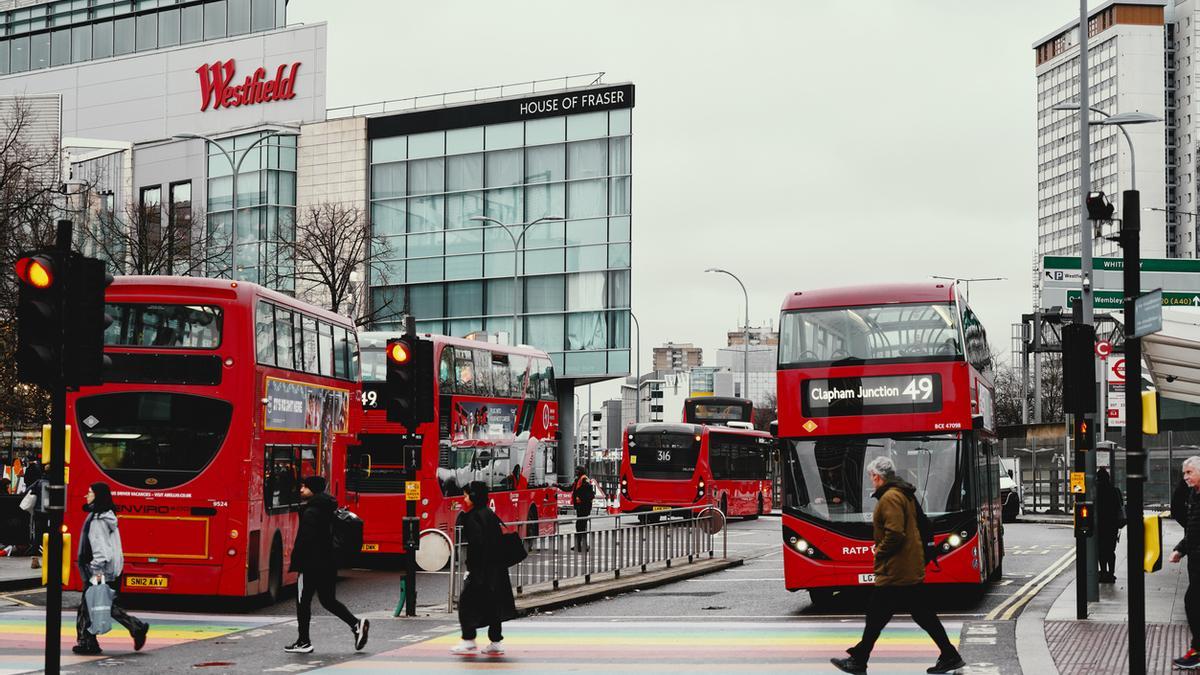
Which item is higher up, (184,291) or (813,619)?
(184,291)

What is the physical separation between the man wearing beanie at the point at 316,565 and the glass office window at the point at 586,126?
164 feet

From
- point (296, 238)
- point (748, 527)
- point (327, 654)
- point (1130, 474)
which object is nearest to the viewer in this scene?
point (1130, 474)

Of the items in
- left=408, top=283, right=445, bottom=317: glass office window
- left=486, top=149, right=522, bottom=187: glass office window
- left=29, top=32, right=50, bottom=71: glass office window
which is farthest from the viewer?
left=29, top=32, right=50, bottom=71: glass office window

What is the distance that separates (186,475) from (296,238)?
1777 inches

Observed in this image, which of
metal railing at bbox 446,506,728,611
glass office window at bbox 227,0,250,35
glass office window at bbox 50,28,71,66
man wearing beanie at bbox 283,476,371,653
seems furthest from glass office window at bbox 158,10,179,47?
man wearing beanie at bbox 283,476,371,653

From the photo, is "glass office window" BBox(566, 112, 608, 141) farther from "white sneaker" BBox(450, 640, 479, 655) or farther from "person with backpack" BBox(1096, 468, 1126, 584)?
"white sneaker" BBox(450, 640, 479, 655)

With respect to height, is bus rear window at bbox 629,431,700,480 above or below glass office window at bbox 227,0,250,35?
below

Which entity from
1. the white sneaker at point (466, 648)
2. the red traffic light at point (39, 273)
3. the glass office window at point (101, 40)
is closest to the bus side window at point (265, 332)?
the white sneaker at point (466, 648)

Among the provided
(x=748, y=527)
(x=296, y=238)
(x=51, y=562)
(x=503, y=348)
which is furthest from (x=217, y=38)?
(x=51, y=562)

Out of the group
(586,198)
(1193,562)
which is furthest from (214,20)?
(1193,562)

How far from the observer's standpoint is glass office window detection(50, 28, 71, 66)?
85.4 metres

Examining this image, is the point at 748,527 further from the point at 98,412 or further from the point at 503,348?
the point at 98,412

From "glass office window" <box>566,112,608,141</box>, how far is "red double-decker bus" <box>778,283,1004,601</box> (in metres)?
45.5

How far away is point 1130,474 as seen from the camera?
37.7ft
